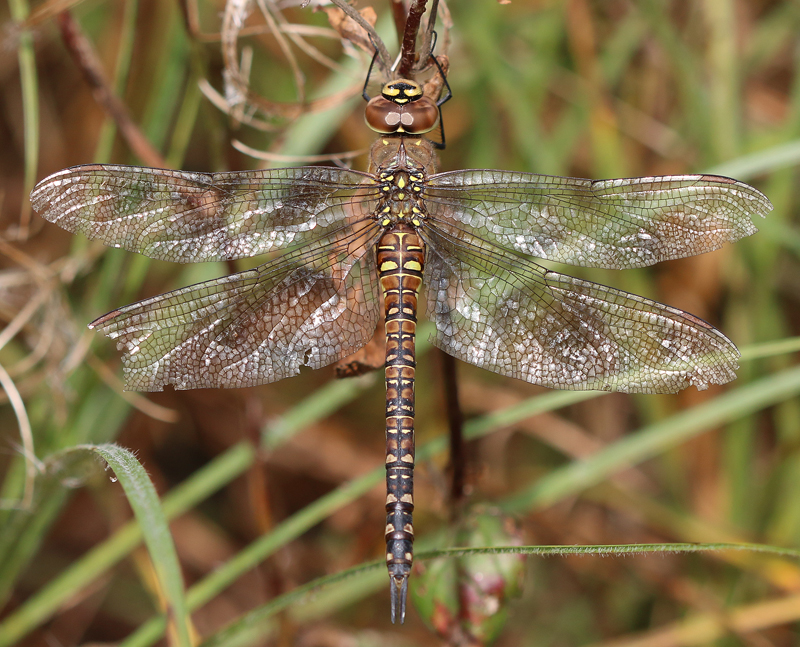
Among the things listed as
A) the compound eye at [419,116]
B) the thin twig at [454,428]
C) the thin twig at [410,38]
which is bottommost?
the thin twig at [454,428]

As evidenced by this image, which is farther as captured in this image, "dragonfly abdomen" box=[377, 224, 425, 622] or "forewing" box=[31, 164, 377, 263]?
"forewing" box=[31, 164, 377, 263]

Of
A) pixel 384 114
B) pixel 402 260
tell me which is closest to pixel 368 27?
pixel 384 114

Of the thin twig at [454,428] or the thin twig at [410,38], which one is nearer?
the thin twig at [410,38]

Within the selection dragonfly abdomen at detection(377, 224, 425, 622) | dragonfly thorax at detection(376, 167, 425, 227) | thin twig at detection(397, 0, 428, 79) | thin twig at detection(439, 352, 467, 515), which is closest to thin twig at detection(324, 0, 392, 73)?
thin twig at detection(397, 0, 428, 79)

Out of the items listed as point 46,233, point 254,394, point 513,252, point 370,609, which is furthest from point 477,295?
point 46,233

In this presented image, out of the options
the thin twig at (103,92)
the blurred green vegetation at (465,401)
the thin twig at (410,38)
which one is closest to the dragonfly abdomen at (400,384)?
the blurred green vegetation at (465,401)

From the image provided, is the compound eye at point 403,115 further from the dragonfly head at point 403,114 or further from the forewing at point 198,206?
the forewing at point 198,206

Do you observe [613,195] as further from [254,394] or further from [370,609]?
[370,609]

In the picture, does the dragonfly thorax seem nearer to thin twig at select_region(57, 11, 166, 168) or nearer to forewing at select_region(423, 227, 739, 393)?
forewing at select_region(423, 227, 739, 393)

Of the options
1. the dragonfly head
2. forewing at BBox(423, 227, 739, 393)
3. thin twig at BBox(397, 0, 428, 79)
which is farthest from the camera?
the dragonfly head
